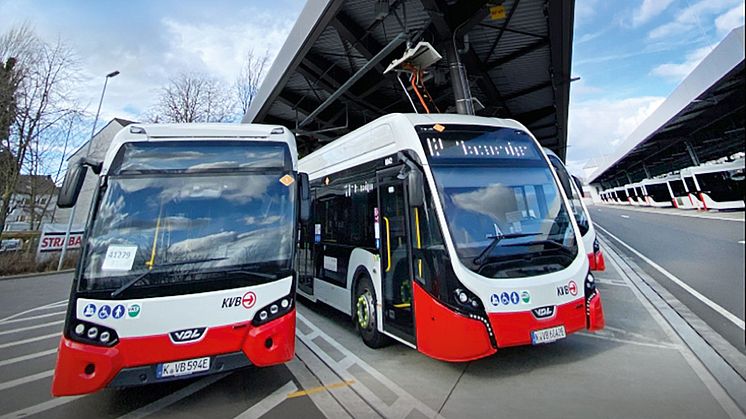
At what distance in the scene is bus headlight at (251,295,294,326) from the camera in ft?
12.7

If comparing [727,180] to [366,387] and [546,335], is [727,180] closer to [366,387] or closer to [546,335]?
[546,335]

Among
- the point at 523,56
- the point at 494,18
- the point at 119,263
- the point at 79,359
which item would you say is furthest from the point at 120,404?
the point at 523,56

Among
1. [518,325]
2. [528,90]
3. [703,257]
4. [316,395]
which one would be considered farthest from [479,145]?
[528,90]

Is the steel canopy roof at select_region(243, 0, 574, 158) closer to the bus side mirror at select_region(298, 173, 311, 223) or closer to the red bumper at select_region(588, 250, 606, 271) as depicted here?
the red bumper at select_region(588, 250, 606, 271)

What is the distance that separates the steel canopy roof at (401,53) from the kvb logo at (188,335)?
6918 millimetres

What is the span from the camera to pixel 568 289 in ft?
14.4

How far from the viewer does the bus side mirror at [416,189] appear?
14.4ft

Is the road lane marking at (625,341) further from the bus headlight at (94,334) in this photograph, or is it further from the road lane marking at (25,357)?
the road lane marking at (25,357)

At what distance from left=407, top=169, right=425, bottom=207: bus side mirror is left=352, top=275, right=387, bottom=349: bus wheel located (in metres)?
1.70

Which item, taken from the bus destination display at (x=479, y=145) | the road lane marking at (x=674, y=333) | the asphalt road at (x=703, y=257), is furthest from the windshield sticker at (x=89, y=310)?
the road lane marking at (x=674, y=333)

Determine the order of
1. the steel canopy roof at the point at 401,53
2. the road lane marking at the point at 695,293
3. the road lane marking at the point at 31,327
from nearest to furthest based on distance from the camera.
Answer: the road lane marking at the point at 695,293 < the road lane marking at the point at 31,327 < the steel canopy roof at the point at 401,53

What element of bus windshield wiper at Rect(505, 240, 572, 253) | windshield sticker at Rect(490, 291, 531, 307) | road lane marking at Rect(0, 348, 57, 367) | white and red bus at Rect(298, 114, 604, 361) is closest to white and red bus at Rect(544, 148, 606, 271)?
white and red bus at Rect(298, 114, 604, 361)

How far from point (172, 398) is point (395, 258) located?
115 inches

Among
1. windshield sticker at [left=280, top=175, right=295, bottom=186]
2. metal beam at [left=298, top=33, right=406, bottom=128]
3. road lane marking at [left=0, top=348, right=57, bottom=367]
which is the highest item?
metal beam at [left=298, top=33, right=406, bottom=128]
